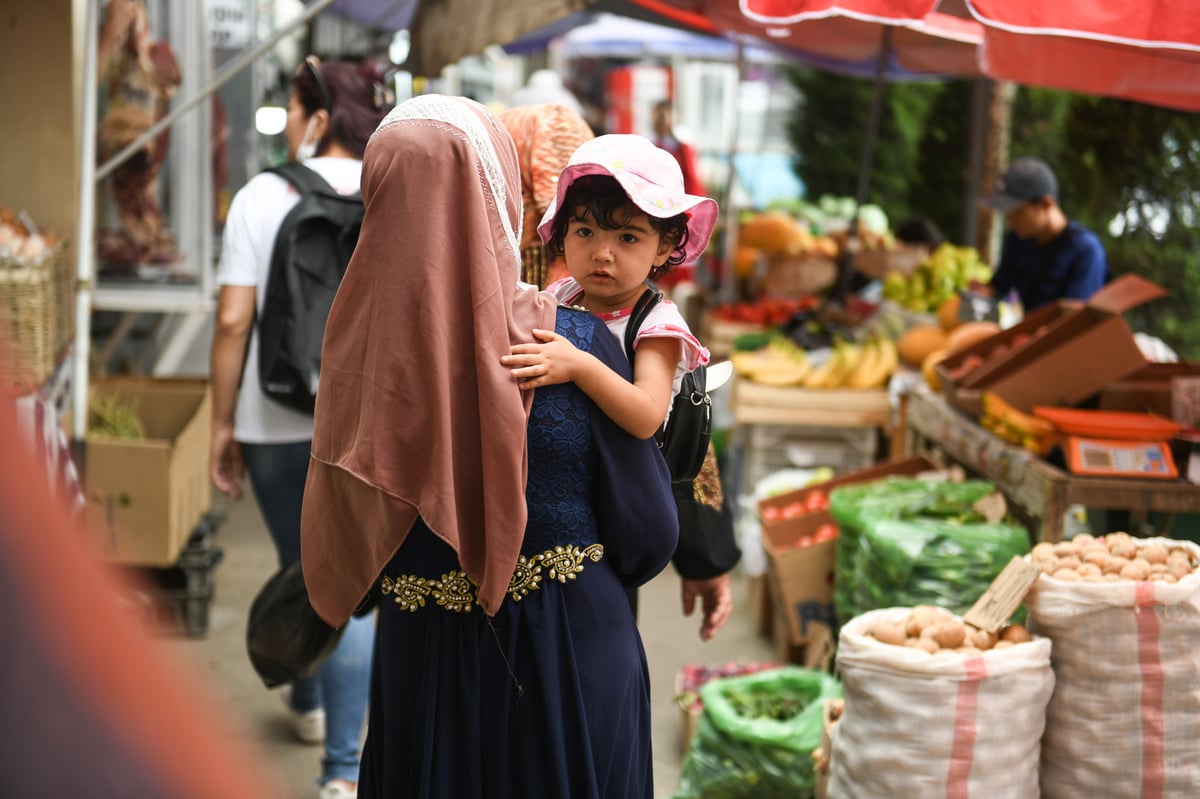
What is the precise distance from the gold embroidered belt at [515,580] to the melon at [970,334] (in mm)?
3964

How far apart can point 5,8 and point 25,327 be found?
4.78 feet

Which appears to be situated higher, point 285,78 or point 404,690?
point 285,78

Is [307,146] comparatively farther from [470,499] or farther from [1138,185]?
[1138,185]

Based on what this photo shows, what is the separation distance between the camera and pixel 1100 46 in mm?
4574

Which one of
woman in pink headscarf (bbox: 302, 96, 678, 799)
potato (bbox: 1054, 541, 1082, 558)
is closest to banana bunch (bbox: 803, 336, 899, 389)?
potato (bbox: 1054, 541, 1082, 558)

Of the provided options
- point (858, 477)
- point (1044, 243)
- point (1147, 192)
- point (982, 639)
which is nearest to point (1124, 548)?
point (982, 639)

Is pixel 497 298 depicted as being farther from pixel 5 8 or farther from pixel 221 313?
pixel 5 8

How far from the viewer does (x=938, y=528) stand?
4109 mm

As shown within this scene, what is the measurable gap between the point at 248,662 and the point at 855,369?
11.6ft

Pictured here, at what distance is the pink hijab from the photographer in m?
1.91

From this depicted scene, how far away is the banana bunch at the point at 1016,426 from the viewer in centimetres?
439

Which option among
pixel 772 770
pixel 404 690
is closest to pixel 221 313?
pixel 404 690

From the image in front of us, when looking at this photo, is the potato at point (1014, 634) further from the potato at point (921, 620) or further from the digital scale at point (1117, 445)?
the digital scale at point (1117, 445)

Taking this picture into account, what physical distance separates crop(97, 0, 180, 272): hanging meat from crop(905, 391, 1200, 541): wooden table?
3423 mm
